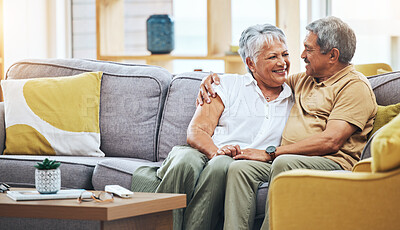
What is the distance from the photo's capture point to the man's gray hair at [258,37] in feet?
9.09

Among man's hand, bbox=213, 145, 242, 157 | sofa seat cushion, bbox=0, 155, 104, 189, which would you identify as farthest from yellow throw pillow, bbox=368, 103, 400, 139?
sofa seat cushion, bbox=0, 155, 104, 189

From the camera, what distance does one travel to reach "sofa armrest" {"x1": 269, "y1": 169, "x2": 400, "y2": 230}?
1.44 metres

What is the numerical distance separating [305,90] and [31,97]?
56.4 inches

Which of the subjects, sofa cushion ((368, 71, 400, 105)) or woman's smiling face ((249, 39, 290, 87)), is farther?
woman's smiling face ((249, 39, 290, 87))

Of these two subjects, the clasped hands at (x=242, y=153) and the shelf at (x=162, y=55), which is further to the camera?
the shelf at (x=162, y=55)

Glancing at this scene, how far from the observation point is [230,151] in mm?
2500

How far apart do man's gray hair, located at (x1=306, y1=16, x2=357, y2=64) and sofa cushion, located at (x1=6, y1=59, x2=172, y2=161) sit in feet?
2.97

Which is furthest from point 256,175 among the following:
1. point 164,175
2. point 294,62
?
point 294,62

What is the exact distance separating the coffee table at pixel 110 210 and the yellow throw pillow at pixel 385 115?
990mm

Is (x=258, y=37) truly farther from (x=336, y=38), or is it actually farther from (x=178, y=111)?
(x=178, y=111)

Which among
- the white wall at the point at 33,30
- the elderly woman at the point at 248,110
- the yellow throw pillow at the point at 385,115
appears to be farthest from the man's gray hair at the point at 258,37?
the white wall at the point at 33,30

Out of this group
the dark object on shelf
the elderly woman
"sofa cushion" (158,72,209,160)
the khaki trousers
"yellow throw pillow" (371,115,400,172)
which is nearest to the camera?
"yellow throw pillow" (371,115,400,172)

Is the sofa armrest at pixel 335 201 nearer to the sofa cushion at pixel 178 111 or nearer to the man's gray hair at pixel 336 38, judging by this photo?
the man's gray hair at pixel 336 38

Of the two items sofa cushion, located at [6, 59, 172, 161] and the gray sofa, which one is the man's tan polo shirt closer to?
the gray sofa
